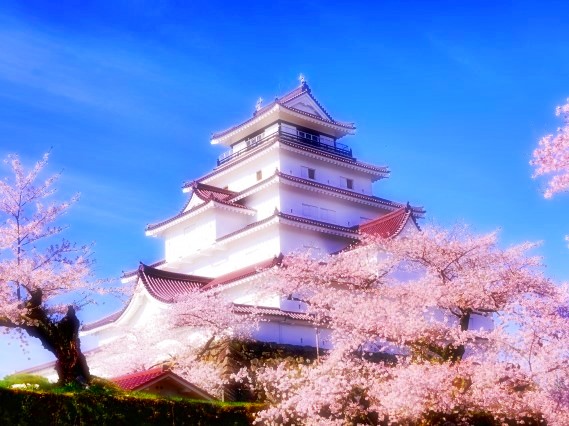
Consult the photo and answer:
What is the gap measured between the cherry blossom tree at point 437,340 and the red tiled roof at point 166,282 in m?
8.23

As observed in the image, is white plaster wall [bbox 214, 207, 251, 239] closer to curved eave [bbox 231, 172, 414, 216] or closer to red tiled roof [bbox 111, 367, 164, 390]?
curved eave [bbox 231, 172, 414, 216]

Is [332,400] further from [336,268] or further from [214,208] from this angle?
[214,208]

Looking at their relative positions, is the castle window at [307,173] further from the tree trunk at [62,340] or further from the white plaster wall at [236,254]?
the tree trunk at [62,340]

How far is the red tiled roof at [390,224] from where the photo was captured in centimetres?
3234

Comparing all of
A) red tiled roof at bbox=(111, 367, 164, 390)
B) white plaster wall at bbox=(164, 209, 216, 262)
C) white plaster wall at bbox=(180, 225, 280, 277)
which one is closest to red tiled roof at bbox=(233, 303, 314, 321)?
white plaster wall at bbox=(180, 225, 280, 277)

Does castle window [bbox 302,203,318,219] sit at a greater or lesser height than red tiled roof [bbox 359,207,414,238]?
greater

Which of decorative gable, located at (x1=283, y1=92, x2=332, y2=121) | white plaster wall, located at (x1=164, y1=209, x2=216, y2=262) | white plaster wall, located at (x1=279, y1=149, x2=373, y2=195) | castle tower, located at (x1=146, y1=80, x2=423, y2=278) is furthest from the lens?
decorative gable, located at (x1=283, y1=92, x2=332, y2=121)

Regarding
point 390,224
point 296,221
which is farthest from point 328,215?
point 390,224

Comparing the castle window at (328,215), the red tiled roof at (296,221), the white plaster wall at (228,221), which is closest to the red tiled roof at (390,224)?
the red tiled roof at (296,221)

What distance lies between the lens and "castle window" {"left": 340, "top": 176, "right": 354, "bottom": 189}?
38.8 m

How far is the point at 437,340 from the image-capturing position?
65.4 ft

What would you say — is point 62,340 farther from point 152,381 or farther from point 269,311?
point 269,311

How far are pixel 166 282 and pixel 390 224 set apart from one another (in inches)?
447

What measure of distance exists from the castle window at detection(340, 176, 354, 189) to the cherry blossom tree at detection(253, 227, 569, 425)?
1480 centimetres
